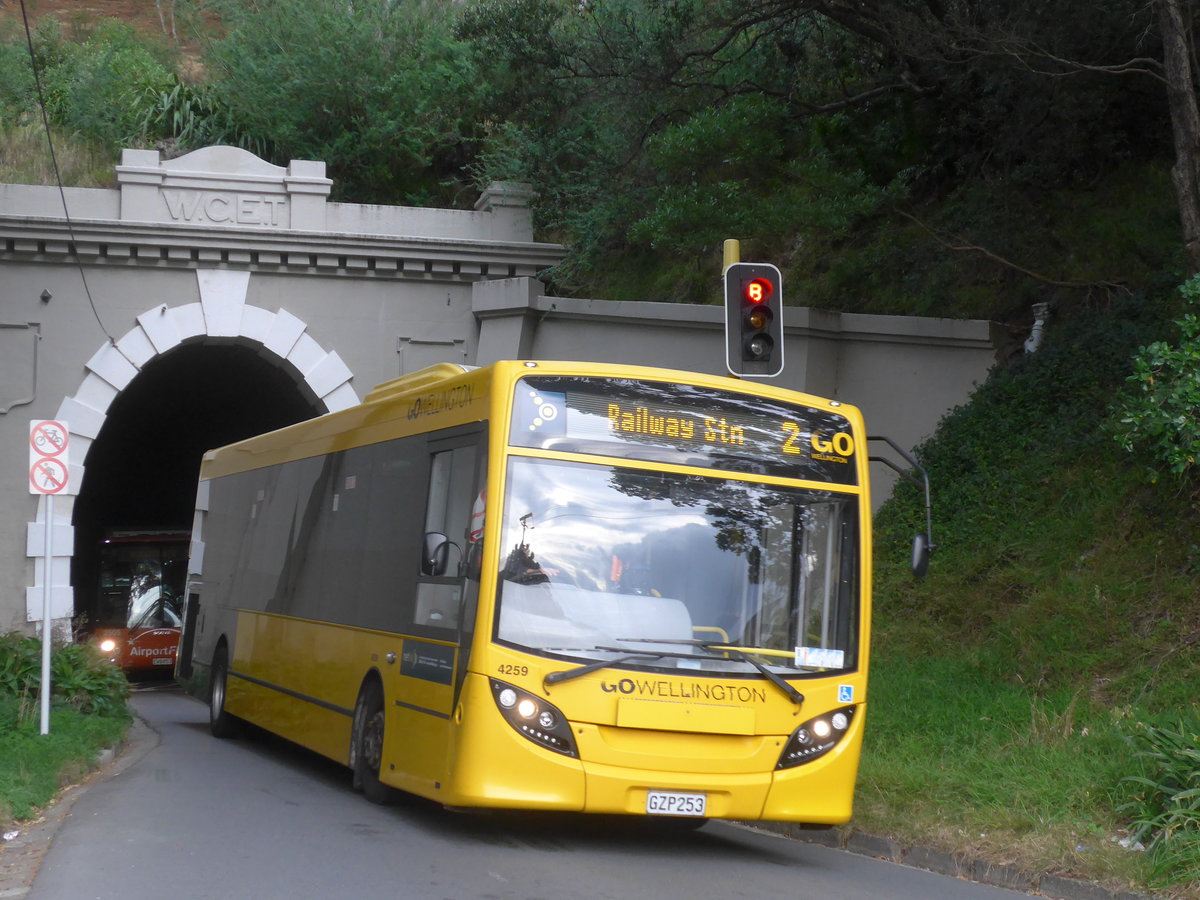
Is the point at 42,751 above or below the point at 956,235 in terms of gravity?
below

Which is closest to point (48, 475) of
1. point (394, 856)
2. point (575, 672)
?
point (394, 856)

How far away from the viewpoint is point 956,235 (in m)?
17.6

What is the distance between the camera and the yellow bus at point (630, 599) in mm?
7773

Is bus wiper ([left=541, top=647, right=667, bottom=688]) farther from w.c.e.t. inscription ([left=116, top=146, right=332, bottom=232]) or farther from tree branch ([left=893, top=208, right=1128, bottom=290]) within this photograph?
w.c.e.t. inscription ([left=116, top=146, right=332, bottom=232])

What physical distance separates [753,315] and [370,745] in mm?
4679

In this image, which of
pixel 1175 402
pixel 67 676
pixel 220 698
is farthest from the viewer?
pixel 220 698

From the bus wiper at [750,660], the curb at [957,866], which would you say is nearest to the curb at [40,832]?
the bus wiper at [750,660]

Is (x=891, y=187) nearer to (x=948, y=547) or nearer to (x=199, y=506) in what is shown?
(x=948, y=547)

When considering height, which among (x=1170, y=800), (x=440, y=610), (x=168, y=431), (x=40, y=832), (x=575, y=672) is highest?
(x=168, y=431)

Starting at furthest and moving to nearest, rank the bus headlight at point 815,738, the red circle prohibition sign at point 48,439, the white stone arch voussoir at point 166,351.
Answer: the white stone arch voussoir at point 166,351 < the red circle prohibition sign at point 48,439 < the bus headlight at point 815,738

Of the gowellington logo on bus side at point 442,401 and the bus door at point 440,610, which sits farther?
the gowellington logo on bus side at point 442,401

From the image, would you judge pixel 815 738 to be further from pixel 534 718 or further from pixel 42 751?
pixel 42 751

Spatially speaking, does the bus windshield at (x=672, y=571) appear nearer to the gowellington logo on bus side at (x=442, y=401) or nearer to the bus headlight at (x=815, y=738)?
the bus headlight at (x=815, y=738)

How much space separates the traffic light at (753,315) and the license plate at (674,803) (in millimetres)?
4631
